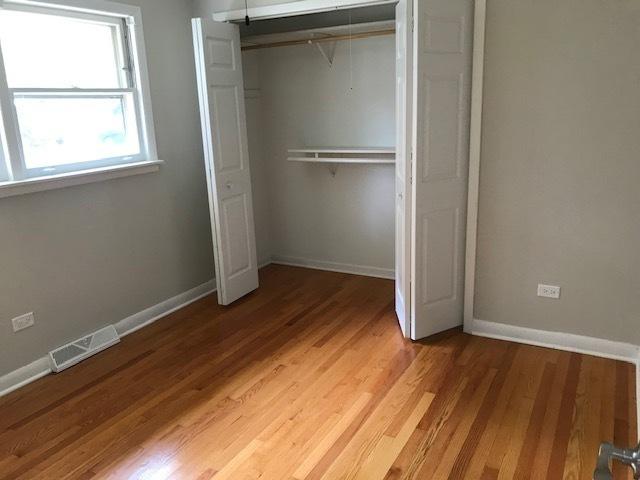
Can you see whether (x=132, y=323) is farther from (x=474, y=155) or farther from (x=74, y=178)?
(x=474, y=155)

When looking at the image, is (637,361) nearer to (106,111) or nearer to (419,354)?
(419,354)

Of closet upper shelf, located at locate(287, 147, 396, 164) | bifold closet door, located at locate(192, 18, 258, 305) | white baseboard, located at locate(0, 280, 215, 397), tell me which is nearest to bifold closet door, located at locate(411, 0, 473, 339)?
closet upper shelf, located at locate(287, 147, 396, 164)

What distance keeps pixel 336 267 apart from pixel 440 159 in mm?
1982

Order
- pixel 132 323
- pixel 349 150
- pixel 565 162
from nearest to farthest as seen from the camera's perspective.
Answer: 1. pixel 565 162
2. pixel 132 323
3. pixel 349 150

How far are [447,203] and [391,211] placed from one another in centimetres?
A: 126

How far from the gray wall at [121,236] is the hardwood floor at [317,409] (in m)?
0.32

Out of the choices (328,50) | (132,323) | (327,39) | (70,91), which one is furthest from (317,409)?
(328,50)

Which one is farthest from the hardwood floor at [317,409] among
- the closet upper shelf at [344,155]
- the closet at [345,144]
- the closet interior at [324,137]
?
the closet upper shelf at [344,155]

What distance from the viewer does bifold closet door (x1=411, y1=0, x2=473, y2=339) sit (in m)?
2.90

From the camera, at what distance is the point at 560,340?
10.4ft

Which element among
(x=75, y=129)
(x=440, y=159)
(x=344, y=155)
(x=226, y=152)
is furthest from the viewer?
(x=344, y=155)

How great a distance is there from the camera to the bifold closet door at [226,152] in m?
3.60

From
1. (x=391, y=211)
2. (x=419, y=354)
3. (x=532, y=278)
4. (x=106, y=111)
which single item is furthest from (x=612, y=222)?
(x=106, y=111)

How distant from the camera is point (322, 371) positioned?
9.98 feet
